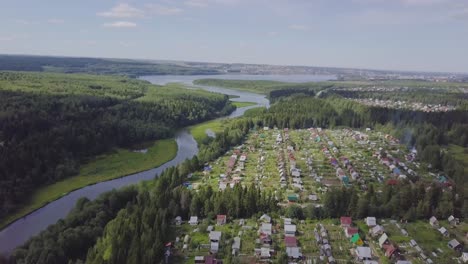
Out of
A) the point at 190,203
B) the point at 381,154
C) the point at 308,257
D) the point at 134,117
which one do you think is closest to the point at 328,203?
the point at 308,257

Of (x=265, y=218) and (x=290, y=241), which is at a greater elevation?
(x=265, y=218)

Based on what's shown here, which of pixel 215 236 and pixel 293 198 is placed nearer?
pixel 215 236

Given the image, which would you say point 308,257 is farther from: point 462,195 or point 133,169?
point 133,169

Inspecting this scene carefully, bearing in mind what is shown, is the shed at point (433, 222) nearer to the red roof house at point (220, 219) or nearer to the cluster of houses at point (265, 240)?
the cluster of houses at point (265, 240)

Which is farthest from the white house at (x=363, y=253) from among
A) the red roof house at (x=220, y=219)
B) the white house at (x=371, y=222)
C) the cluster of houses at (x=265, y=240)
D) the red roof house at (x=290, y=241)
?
the red roof house at (x=220, y=219)

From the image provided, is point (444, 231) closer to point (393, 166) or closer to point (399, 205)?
point (399, 205)

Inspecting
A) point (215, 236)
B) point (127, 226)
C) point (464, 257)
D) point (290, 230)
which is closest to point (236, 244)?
point (215, 236)

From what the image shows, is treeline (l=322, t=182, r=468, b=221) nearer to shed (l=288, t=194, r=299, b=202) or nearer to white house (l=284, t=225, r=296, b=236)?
shed (l=288, t=194, r=299, b=202)
